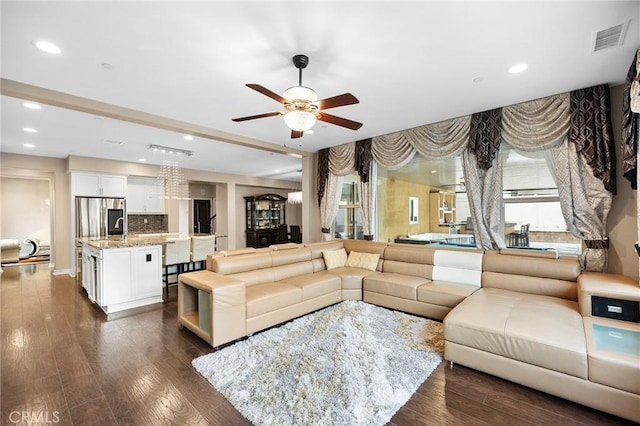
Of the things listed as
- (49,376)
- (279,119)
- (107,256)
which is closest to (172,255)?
(107,256)

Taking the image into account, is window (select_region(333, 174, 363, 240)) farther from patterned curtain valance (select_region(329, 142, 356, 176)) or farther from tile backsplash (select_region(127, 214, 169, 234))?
tile backsplash (select_region(127, 214, 169, 234))

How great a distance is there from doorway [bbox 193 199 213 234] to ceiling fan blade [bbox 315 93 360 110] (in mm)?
8684

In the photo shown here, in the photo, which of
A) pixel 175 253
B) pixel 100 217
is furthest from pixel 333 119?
pixel 100 217

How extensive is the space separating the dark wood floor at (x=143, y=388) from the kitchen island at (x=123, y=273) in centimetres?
58

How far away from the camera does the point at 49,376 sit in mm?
2369

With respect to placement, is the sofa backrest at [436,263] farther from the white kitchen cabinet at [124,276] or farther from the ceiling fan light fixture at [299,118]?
the white kitchen cabinet at [124,276]

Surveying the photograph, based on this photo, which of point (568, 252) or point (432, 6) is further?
point (568, 252)

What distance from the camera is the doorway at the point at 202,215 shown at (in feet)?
33.0

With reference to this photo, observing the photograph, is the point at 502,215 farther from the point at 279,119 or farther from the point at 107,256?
the point at 107,256

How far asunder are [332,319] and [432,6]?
3234 millimetres

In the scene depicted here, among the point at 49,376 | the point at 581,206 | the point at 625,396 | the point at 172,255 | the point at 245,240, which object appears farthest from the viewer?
the point at 245,240

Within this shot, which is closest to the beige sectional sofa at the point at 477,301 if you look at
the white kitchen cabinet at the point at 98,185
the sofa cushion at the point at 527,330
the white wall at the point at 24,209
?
the sofa cushion at the point at 527,330

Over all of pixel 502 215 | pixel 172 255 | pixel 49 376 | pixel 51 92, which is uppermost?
pixel 51 92

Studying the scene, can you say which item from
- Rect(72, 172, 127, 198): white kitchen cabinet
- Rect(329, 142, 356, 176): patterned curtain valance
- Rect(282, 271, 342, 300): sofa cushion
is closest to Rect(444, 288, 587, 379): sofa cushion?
Rect(282, 271, 342, 300): sofa cushion
